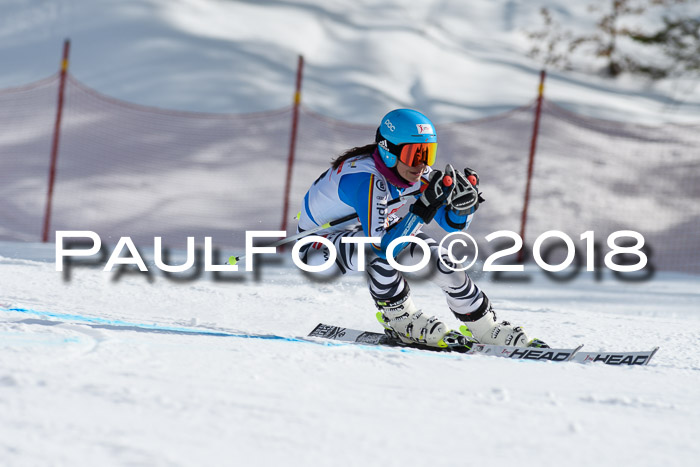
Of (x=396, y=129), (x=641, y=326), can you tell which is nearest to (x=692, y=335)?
(x=641, y=326)

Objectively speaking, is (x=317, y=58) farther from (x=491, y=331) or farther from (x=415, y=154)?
(x=491, y=331)

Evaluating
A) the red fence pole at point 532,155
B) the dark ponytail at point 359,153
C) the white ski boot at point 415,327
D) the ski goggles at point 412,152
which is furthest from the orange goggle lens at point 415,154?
the red fence pole at point 532,155

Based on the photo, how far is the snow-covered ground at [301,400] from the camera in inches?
81.1

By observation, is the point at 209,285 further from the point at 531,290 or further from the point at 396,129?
the point at 531,290

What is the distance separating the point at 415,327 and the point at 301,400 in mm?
1651

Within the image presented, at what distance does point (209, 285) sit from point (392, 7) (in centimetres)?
1842

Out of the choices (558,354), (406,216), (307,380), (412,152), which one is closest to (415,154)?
(412,152)

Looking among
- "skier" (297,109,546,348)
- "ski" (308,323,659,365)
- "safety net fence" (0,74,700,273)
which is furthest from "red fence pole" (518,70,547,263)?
→ "ski" (308,323,659,365)

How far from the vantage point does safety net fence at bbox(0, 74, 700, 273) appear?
12.3 m

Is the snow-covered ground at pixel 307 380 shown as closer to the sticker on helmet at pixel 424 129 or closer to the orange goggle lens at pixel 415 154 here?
the orange goggle lens at pixel 415 154

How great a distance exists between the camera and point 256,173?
14164mm

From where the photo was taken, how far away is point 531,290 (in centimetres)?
726

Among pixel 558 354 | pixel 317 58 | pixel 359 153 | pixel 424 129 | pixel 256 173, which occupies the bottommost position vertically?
pixel 558 354

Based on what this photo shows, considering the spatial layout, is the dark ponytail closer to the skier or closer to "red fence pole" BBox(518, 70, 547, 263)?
the skier
